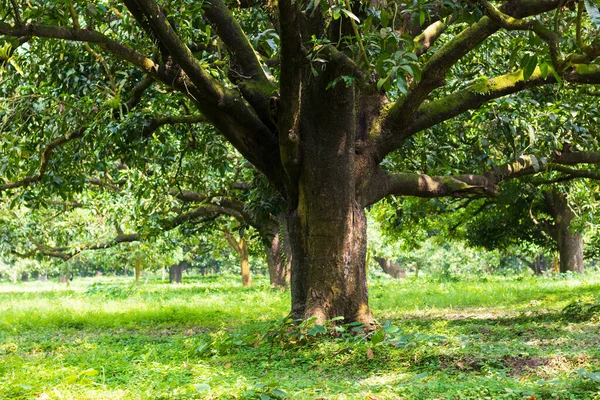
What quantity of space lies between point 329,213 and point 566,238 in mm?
15791

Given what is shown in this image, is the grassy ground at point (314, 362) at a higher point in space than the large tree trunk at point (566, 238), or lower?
lower

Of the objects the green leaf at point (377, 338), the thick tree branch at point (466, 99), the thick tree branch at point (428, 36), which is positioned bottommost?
the green leaf at point (377, 338)

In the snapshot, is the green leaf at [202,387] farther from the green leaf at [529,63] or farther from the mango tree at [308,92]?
the green leaf at [529,63]

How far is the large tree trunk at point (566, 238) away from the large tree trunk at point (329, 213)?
14711 mm

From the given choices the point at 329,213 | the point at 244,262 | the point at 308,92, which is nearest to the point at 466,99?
the point at 308,92

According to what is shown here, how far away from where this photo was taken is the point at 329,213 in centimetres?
710

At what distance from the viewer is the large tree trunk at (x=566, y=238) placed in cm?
2016

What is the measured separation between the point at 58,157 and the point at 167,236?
32.8ft

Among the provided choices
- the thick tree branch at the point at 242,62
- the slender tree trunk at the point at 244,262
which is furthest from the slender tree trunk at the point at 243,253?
the thick tree branch at the point at 242,62

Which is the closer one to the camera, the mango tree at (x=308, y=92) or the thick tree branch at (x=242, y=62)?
the mango tree at (x=308, y=92)

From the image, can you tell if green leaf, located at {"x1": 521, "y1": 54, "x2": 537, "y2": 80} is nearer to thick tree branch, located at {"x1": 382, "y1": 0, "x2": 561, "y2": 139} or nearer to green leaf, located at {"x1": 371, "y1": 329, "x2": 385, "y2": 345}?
thick tree branch, located at {"x1": 382, "y1": 0, "x2": 561, "y2": 139}

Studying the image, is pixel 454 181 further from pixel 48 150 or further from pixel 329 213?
pixel 48 150

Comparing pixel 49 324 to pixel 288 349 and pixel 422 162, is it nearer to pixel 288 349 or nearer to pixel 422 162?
pixel 288 349

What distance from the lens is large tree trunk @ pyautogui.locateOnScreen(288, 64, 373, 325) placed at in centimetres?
706
